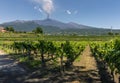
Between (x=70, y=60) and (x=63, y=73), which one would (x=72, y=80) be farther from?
(x=70, y=60)

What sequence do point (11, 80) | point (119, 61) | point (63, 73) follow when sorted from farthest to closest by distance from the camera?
point (63, 73)
point (11, 80)
point (119, 61)

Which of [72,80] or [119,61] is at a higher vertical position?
[119,61]

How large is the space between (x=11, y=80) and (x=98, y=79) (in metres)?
8.50

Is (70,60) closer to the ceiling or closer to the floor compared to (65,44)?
closer to the floor

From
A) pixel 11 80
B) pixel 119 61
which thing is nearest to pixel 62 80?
pixel 11 80

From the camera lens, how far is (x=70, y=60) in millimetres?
40781

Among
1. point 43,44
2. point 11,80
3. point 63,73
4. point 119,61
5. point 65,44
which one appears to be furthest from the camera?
point 43,44

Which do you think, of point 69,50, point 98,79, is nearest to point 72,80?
point 98,79

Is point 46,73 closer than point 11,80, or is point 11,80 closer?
point 11,80

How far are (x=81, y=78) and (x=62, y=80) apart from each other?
91.8 inches

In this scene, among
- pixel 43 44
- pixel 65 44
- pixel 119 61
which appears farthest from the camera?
pixel 43 44

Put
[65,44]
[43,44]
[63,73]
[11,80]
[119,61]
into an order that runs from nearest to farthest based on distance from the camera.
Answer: [119,61] < [11,80] < [63,73] < [65,44] < [43,44]

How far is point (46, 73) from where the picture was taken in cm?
3050

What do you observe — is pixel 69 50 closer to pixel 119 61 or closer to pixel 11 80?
pixel 11 80
